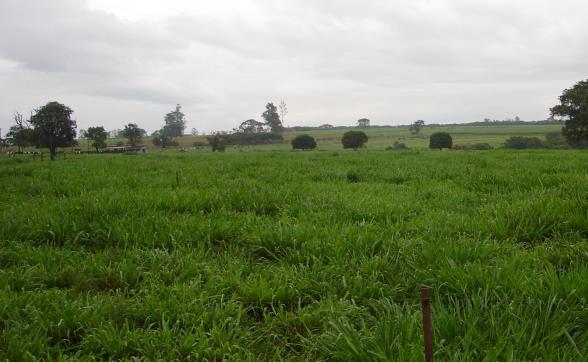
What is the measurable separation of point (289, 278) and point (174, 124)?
633 feet

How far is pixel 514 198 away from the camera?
671cm

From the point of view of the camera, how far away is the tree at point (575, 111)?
50469 mm

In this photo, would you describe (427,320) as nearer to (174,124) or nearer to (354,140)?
(354,140)

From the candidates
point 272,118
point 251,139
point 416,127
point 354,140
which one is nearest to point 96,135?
point 251,139

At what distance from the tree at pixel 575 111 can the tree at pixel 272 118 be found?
374 ft

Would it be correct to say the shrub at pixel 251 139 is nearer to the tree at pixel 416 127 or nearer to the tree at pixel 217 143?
the tree at pixel 217 143

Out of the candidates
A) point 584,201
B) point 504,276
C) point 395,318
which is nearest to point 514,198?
point 584,201

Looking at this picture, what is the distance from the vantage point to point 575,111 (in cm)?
5191

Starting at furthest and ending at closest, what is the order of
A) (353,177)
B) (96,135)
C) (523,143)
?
(96,135)
(523,143)
(353,177)

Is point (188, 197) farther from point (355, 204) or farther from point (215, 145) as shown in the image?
point (215, 145)

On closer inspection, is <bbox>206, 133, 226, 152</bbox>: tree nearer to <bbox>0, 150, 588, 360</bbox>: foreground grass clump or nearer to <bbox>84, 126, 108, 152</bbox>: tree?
<bbox>84, 126, 108, 152</bbox>: tree

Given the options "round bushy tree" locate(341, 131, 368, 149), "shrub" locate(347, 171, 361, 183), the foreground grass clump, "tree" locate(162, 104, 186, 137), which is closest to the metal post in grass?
the foreground grass clump

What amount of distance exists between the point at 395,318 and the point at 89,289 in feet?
8.69

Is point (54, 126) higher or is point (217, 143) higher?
point (54, 126)
